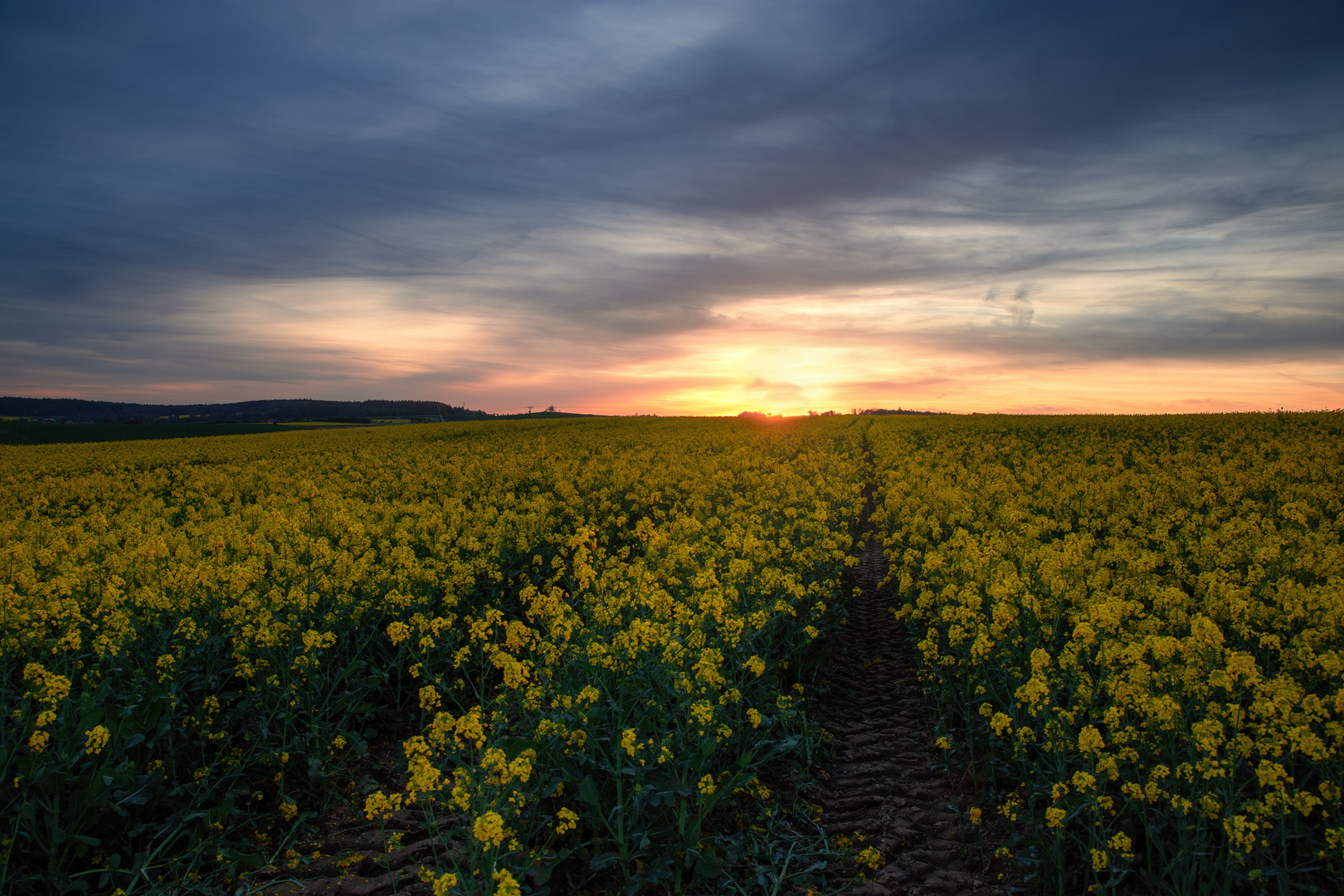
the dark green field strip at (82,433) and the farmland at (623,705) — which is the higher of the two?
the dark green field strip at (82,433)

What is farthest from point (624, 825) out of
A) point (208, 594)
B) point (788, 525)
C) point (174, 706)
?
point (788, 525)

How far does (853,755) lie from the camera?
641cm

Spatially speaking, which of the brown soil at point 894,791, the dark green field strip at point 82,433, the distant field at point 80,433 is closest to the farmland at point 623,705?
the brown soil at point 894,791

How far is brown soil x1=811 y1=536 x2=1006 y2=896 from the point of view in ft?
15.7

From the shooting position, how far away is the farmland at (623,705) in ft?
14.2

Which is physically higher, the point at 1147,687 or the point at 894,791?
the point at 1147,687

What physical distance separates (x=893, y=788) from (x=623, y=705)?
8.85 ft

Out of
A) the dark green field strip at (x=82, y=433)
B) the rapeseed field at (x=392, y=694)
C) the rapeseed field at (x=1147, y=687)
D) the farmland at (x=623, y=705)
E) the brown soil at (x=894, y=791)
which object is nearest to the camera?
the rapeseed field at (x=1147, y=687)

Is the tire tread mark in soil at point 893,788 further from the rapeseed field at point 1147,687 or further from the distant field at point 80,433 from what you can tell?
the distant field at point 80,433

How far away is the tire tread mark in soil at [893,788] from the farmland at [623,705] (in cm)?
18

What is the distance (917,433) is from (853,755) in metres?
32.9

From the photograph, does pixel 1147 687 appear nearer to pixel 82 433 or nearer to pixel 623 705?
pixel 623 705

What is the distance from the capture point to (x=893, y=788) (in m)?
5.83

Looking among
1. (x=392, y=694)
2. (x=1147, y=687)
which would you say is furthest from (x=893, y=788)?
(x=392, y=694)
